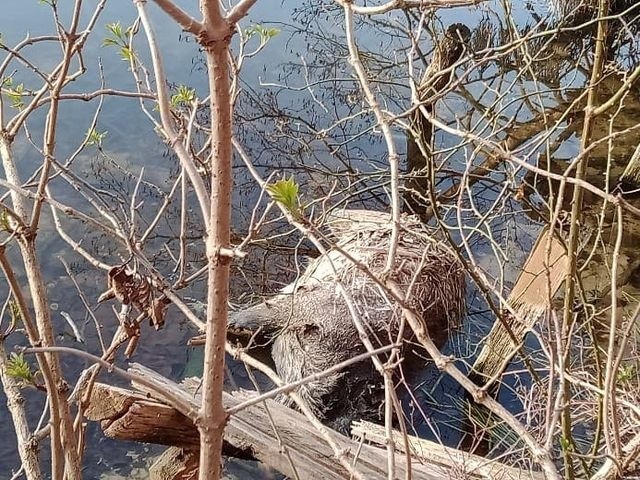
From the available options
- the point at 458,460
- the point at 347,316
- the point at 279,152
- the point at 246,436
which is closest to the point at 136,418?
the point at 246,436

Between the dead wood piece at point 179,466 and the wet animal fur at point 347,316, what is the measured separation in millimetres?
932

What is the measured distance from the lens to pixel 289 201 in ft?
2.33

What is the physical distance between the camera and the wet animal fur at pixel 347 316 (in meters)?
2.94

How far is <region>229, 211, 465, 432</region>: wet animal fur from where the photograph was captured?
2939mm

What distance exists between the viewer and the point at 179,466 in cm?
194

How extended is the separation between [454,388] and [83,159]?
240 centimetres

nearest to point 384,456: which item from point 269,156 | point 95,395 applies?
point 95,395

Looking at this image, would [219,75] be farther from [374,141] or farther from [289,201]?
[374,141]

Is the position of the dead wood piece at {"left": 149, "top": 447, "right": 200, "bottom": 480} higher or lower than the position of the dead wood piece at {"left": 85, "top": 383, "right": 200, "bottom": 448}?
lower

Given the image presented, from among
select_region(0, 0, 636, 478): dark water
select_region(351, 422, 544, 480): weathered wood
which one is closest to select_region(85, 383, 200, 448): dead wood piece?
select_region(351, 422, 544, 480): weathered wood

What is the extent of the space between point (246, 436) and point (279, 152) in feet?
7.94

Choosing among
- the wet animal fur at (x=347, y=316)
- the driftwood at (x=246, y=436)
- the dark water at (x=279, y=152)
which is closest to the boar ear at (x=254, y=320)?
the wet animal fur at (x=347, y=316)

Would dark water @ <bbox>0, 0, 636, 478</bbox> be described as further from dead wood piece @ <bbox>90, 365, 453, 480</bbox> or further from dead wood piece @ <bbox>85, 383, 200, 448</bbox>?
dead wood piece @ <bbox>85, 383, 200, 448</bbox>

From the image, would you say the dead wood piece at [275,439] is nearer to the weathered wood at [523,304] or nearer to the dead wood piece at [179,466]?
the dead wood piece at [179,466]
